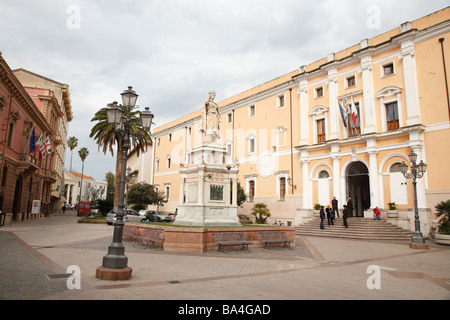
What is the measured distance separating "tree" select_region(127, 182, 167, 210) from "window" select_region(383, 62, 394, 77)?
95.6 feet

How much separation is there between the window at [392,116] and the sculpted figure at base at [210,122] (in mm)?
14413

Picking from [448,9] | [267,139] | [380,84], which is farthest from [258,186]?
[448,9]

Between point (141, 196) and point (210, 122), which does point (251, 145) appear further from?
point (210, 122)

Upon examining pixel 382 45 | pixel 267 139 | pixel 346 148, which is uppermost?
pixel 382 45

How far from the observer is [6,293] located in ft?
18.1

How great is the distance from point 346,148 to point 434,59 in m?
8.20

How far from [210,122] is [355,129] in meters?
14.7

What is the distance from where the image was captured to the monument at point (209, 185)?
13.7 meters

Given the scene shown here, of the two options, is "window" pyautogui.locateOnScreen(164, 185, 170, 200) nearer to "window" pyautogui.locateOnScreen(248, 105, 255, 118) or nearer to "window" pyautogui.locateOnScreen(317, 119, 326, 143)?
"window" pyautogui.locateOnScreen(248, 105, 255, 118)

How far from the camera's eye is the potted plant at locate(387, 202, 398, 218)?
69.7 feet

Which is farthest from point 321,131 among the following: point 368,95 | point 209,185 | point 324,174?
point 209,185

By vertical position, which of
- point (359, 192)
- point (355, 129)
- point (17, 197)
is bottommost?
point (17, 197)

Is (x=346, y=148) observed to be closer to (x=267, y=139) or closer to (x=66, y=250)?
(x=267, y=139)

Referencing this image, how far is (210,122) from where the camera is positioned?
15.2 m
